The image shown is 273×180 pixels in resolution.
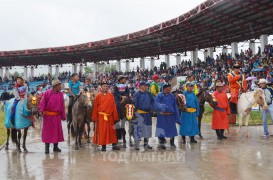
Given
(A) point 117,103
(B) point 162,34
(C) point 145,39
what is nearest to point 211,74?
(B) point 162,34

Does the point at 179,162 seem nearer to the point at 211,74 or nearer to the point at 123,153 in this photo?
the point at 123,153

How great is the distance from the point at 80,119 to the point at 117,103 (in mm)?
1042

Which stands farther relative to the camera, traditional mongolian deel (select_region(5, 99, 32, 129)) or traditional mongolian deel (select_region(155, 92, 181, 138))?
traditional mongolian deel (select_region(155, 92, 181, 138))

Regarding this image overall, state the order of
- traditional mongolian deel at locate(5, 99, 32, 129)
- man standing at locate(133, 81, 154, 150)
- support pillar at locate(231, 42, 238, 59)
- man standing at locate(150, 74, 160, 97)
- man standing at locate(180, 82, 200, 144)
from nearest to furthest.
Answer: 1. traditional mongolian deel at locate(5, 99, 32, 129)
2. man standing at locate(133, 81, 154, 150)
3. man standing at locate(180, 82, 200, 144)
4. man standing at locate(150, 74, 160, 97)
5. support pillar at locate(231, 42, 238, 59)

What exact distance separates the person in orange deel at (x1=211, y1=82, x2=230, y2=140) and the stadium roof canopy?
1208cm

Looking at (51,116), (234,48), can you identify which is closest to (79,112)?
(51,116)

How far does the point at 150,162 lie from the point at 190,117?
113 inches

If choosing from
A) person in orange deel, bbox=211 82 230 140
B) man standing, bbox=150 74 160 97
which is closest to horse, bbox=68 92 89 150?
man standing, bbox=150 74 160 97

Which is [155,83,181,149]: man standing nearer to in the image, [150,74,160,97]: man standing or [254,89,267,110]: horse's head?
[150,74,160,97]: man standing

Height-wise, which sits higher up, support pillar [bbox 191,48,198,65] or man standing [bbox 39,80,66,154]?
support pillar [bbox 191,48,198,65]

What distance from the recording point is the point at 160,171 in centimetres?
617

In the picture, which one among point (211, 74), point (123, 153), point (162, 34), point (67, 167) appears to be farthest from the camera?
point (162, 34)

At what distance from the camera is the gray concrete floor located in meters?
5.96

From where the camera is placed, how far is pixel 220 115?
1008cm
